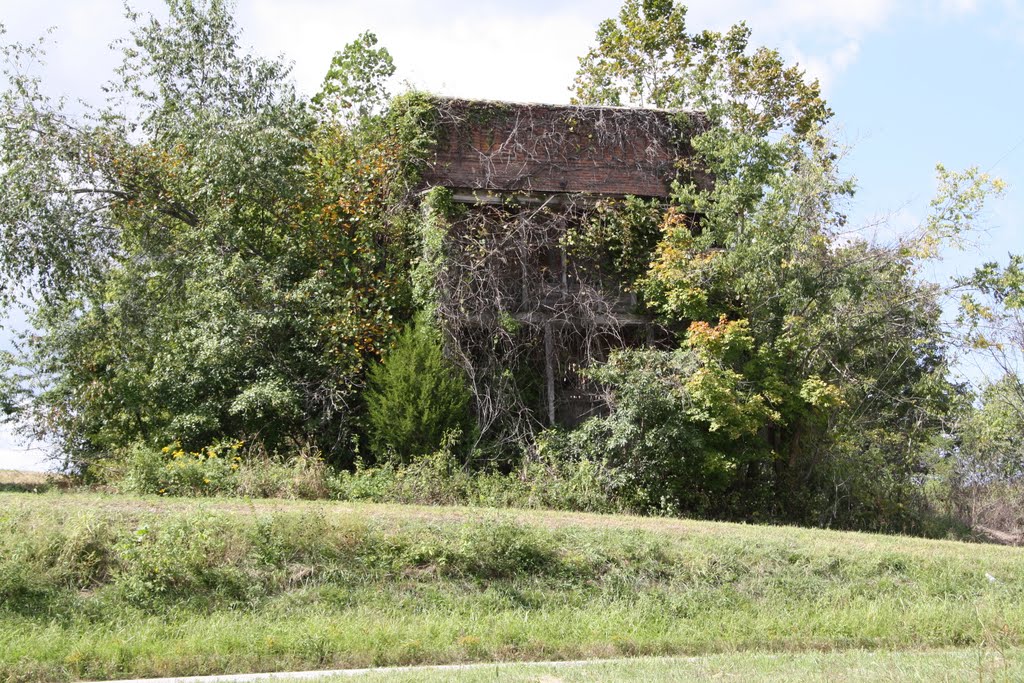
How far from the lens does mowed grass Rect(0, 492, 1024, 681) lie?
9.79 metres

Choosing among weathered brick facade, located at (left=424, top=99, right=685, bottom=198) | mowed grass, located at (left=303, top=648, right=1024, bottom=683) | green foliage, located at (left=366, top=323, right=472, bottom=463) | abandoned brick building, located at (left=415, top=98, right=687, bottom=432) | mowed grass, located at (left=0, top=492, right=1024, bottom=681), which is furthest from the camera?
weathered brick facade, located at (left=424, top=99, right=685, bottom=198)

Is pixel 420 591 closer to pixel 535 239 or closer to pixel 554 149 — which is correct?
pixel 535 239

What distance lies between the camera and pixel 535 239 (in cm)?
2139

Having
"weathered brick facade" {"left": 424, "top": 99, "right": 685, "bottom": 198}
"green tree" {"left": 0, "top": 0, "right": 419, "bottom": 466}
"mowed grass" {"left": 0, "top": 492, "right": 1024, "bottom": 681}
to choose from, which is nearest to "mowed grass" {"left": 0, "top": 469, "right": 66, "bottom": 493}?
"green tree" {"left": 0, "top": 0, "right": 419, "bottom": 466}

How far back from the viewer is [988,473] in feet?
75.9

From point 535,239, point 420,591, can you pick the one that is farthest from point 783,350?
point 420,591

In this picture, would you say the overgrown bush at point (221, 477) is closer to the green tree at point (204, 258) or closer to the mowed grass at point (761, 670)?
the green tree at point (204, 258)

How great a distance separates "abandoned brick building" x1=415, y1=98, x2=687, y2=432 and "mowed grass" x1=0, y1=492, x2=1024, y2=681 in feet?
22.6

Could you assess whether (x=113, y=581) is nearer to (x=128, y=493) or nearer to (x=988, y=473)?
(x=128, y=493)

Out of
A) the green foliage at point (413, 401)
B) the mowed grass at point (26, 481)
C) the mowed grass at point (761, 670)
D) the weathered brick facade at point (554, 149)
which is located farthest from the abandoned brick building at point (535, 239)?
the mowed grass at point (761, 670)

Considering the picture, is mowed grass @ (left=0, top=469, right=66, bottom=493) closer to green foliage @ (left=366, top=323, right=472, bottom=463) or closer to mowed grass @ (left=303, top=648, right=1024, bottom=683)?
green foliage @ (left=366, top=323, right=472, bottom=463)

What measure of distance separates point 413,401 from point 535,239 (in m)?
5.01

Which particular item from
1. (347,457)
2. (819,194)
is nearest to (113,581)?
(347,457)

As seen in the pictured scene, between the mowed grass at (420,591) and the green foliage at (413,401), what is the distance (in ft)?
15.5
